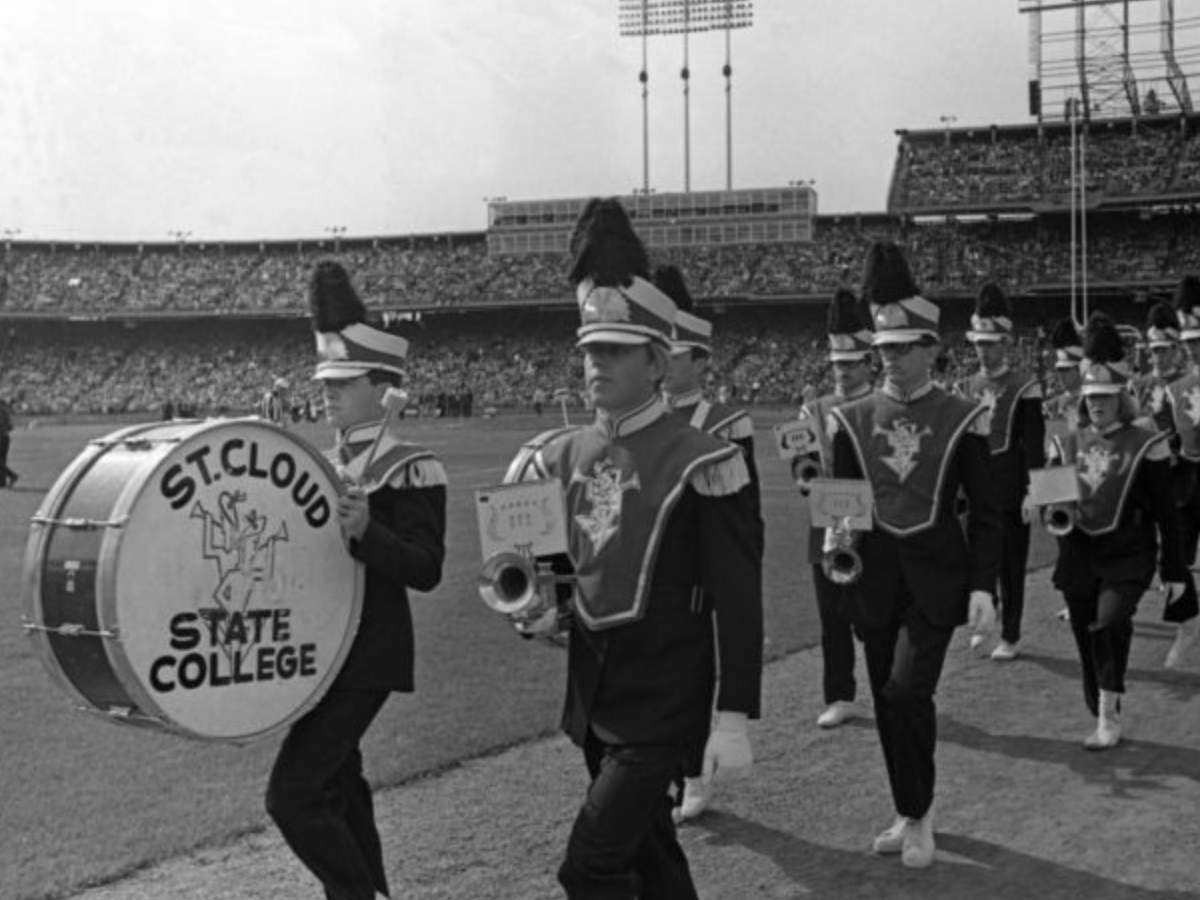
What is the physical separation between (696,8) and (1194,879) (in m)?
65.6

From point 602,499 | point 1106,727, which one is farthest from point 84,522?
point 1106,727

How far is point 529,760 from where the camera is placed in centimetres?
739

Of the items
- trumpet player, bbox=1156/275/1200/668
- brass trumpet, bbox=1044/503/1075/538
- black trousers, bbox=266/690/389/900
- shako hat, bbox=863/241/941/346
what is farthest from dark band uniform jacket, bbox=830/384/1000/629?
trumpet player, bbox=1156/275/1200/668

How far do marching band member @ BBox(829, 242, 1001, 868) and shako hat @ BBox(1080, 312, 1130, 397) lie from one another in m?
2.05

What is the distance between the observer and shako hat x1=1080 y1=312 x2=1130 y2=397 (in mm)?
7996

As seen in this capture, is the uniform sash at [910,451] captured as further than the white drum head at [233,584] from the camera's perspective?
Yes

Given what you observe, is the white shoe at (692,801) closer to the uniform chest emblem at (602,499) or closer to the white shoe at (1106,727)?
the white shoe at (1106,727)

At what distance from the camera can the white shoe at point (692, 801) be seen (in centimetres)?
641

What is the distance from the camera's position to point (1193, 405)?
12.2 m

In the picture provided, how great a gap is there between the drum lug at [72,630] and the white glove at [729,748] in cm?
162

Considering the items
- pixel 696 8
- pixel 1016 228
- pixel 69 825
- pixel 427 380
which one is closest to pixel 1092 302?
pixel 1016 228

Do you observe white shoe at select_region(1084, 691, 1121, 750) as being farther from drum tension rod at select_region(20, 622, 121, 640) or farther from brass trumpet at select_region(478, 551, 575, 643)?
drum tension rod at select_region(20, 622, 121, 640)

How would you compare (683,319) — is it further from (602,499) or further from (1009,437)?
(1009,437)

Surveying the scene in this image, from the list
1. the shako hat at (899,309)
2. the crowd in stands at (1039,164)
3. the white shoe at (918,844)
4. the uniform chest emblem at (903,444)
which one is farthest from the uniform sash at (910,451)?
the crowd in stands at (1039,164)
